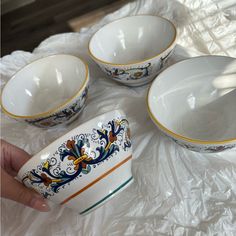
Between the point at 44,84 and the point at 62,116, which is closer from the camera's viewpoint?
the point at 62,116

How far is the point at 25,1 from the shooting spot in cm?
174

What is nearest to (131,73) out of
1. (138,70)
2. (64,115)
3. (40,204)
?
(138,70)

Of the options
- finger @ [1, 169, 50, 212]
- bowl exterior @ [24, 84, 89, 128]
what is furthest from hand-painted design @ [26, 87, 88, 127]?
finger @ [1, 169, 50, 212]

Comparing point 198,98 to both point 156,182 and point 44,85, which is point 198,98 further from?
point 44,85

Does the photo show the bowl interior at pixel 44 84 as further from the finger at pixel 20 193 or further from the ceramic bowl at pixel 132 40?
the finger at pixel 20 193

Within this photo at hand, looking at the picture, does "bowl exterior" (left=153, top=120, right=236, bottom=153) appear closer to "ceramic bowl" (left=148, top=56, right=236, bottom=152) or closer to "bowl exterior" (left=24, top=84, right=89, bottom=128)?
"ceramic bowl" (left=148, top=56, right=236, bottom=152)

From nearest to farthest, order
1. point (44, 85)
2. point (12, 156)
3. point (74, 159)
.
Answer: point (74, 159) → point (12, 156) → point (44, 85)

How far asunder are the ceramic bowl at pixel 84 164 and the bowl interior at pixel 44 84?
0.65 ft

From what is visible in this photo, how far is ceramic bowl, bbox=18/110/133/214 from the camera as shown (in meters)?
0.31

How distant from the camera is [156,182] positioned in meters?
0.39

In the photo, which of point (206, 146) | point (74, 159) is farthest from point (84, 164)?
point (206, 146)

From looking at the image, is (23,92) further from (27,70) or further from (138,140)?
(138,140)

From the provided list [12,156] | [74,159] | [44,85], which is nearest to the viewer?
[74,159]

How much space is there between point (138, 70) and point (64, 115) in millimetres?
128
